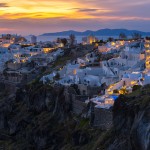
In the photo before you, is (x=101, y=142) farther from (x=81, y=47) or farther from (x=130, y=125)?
(x=81, y=47)

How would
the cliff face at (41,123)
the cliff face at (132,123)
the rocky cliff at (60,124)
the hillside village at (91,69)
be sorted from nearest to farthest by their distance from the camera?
1. the cliff face at (132,123)
2. the rocky cliff at (60,124)
3. the cliff face at (41,123)
4. the hillside village at (91,69)

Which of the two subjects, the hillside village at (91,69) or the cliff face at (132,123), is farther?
the hillside village at (91,69)

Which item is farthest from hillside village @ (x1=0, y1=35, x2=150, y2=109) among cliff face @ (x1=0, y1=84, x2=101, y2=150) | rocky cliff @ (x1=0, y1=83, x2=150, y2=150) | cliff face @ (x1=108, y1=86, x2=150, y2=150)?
cliff face @ (x1=108, y1=86, x2=150, y2=150)

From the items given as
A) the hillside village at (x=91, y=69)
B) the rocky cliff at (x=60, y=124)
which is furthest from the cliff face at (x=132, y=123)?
the hillside village at (x=91, y=69)

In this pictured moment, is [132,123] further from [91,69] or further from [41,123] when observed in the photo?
[91,69]

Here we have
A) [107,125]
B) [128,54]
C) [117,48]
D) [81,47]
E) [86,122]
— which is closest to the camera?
[107,125]

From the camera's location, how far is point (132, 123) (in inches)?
1230

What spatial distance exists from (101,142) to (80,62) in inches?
1372

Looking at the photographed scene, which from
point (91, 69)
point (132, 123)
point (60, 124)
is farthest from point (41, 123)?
point (132, 123)

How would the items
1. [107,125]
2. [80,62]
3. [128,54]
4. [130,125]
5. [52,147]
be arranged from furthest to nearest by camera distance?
1. [80,62]
2. [128,54]
3. [52,147]
4. [107,125]
5. [130,125]

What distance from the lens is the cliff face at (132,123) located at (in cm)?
2822

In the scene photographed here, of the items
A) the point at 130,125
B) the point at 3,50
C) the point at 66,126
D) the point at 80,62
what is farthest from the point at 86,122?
the point at 3,50

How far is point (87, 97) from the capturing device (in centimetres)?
4847

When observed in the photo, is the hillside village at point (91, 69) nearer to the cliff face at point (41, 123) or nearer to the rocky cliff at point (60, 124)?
the cliff face at point (41, 123)
